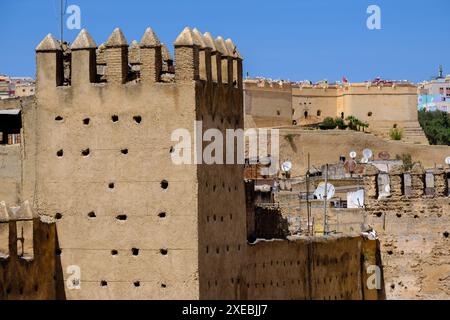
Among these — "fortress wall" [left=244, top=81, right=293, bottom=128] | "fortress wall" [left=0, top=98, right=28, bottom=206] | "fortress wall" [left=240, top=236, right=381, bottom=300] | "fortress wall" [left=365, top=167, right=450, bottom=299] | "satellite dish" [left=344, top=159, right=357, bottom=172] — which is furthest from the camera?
"fortress wall" [left=244, top=81, right=293, bottom=128]

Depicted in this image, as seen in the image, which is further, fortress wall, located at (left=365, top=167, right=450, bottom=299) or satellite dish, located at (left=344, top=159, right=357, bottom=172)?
satellite dish, located at (left=344, top=159, right=357, bottom=172)

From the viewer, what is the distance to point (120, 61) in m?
28.2

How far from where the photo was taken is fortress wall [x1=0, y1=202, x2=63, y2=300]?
26.7 m

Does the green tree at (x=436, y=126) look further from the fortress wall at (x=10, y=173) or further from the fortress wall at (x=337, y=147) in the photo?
the fortress wall at (x=10, y=173)

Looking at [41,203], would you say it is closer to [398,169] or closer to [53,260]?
[53,260]

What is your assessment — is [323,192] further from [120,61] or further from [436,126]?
[436,126]

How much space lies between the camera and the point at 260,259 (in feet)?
106

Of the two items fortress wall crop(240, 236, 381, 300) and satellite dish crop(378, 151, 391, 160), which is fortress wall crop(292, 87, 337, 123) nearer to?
satellite dish crop(378, 151, 391, 160)

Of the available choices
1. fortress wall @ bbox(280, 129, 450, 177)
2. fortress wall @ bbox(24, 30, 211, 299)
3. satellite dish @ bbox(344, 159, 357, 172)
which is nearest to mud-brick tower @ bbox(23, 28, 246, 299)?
fortress wall @ bbox(24, 30, 211, 299)

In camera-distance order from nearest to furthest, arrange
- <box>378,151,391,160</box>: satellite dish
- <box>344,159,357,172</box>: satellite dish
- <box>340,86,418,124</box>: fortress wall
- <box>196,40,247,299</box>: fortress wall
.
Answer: <box>196,40,247,299</box>: fortress wall < <box>344,159,357,172</box>: satellite dish < <box>378,151,391,160</box>: satellite dish < <box>340,86,418,124</box>: fortress wall

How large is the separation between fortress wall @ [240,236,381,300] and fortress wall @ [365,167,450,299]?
61cm

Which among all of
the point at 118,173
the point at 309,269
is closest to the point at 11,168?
the point at 118,173

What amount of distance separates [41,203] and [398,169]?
15.5 meters

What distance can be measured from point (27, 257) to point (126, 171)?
2.23 meters
